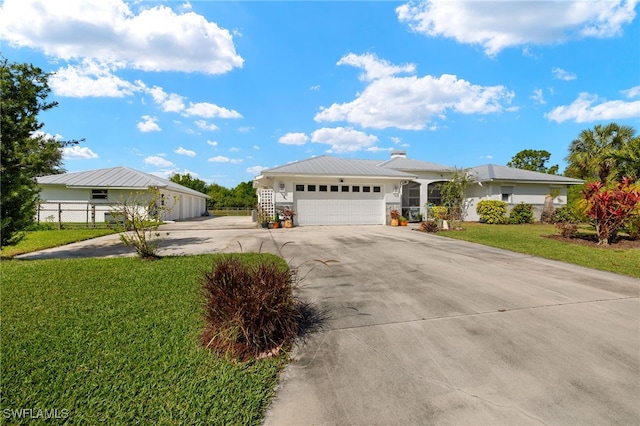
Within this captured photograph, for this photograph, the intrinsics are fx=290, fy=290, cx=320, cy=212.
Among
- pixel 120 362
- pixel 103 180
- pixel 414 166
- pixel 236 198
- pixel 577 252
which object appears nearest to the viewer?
pixel 120 362

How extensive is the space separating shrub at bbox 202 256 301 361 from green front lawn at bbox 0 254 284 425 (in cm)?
19

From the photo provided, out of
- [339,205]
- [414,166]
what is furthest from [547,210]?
[339,205]

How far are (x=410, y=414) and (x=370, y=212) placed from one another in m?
15.7

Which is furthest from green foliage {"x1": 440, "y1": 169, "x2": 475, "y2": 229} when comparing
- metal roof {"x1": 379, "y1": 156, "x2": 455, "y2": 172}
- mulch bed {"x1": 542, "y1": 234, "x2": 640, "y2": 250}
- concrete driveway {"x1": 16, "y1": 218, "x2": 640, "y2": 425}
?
concrete driveway {"x1": 16, "y1": 218, "x2": 640, "y2": 425}

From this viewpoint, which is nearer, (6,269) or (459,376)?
(459,376)

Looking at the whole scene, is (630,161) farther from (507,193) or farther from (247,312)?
(247,312)

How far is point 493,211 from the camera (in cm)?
1897

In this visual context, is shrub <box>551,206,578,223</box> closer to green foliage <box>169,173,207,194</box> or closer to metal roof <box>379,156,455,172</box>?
metal roof <box>379,156,455,172</box>

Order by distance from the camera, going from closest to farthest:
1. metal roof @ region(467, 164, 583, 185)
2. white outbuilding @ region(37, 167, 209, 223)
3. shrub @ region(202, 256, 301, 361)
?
1. shrub @ region(202, 256, 301, 361)
2. white outbuilding @ region(37, 167, 209, 223)
3. metal roof @ region(467, 164, 583, 185)

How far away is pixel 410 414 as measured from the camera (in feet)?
7.11

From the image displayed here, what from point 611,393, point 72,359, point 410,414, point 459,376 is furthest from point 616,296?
point 72,359

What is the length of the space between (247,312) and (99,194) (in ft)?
71.5

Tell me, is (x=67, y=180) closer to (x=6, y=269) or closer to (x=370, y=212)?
(x=6, y=269)

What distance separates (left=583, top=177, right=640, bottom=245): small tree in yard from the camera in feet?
31.4
